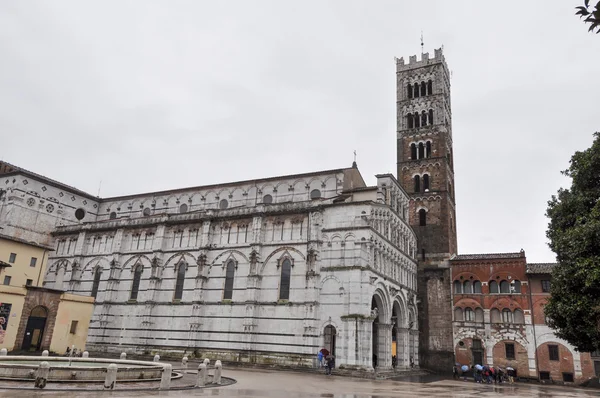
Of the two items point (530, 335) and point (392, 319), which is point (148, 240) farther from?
point (530, 335)

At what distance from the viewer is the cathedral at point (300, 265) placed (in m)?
35.2

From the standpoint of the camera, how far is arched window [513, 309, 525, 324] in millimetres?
41756

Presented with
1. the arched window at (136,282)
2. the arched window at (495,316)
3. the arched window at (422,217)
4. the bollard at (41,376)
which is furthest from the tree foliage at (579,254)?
the arched window at (136,282)

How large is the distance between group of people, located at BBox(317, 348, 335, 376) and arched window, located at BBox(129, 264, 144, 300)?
20.5m

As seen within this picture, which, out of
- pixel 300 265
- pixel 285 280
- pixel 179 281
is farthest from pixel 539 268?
pixel 179 281

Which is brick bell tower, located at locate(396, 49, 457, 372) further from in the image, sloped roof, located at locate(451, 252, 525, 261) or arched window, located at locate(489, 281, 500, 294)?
arched window, located at locate(489, 281, 500, 294)

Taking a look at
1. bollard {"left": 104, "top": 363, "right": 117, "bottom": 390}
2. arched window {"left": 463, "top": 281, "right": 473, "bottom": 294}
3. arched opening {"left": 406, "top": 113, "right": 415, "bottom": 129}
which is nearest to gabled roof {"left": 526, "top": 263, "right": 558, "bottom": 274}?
arched window {"left": 463, "top": 281, "right": 473, "bottom": 294}

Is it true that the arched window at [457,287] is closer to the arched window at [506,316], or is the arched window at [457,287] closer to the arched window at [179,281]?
the arched window at [506,316]

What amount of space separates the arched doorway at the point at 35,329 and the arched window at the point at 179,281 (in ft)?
34.9

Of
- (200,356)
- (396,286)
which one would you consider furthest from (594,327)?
(200,356)

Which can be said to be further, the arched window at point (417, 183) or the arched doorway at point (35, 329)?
the arched window at point (417, 183)

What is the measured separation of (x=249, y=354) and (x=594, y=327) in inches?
952

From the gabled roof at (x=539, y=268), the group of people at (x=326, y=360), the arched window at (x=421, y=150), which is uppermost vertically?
the arched window at (x=421, y=150)

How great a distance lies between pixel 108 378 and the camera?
16781mm
